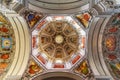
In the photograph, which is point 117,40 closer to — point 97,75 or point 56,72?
point 97,75

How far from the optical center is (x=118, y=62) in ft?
44.2

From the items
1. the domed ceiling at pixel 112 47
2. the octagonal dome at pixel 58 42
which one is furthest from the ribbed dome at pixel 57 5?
the domed ceiling at pixel 112 47

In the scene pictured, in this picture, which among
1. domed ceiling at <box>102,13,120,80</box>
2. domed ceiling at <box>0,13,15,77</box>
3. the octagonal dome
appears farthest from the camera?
the octagonal dome

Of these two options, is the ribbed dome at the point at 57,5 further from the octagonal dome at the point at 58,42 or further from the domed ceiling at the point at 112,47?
the domed ceiling at the point at 112,47

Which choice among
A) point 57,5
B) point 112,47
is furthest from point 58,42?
point 57,5

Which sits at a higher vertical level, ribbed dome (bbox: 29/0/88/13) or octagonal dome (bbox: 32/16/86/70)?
ribbed dome (bbox: 29/0/88/13)

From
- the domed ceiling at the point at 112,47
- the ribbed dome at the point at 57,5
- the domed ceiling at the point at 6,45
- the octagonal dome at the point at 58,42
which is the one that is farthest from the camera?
the octagonal dome at the point at 58,42

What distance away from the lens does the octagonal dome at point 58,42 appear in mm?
14336

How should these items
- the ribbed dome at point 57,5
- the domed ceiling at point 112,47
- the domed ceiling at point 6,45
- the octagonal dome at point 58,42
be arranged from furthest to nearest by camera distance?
the octagonal dome at point 58,42
the domed ceiling at point 112,47
the domed ceiling at point 6,45
the ribbed dome at point 57,5

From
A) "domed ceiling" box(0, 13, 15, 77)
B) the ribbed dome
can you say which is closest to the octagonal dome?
"domed ceiling" box(0, 13, 15, 77)

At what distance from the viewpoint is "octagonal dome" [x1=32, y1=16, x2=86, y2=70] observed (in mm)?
14336

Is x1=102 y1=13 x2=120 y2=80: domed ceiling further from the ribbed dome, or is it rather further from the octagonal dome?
the ribbed dome

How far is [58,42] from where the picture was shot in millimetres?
16625

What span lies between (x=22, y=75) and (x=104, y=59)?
4925mm
